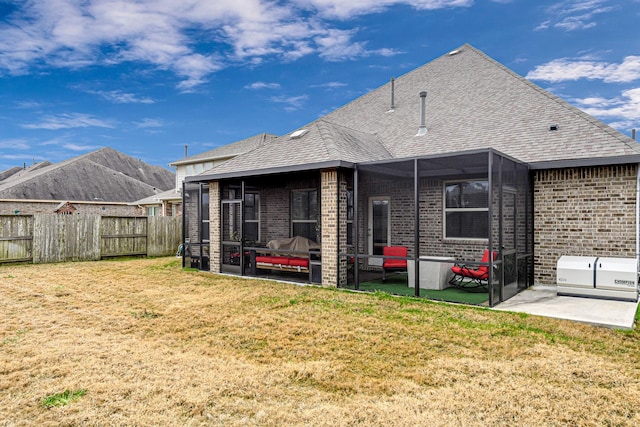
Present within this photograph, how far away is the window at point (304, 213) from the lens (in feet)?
40.0

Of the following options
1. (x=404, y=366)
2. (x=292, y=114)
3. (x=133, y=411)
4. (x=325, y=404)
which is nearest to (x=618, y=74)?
(x=404, y=366)

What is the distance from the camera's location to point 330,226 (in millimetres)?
8828

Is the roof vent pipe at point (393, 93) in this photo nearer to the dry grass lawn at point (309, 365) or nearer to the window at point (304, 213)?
the window at point (304, 213)

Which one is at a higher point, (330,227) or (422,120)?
(422,120)

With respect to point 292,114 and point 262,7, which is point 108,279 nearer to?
point 262,7

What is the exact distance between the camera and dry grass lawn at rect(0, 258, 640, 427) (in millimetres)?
3184

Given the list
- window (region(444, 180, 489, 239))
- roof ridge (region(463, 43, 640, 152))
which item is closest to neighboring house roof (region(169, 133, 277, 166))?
roof ridge (region(463, 43, 640, 152))

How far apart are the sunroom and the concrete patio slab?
1.16ft

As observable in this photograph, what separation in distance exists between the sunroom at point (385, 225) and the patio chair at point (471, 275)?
52 mm

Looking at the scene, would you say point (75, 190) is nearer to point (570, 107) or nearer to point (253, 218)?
point (253, 218)

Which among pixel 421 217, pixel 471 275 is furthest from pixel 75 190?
pixel 471 275

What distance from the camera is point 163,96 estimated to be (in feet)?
115

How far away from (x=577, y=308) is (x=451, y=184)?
4.43 metres

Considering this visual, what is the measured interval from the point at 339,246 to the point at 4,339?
19.4ft
